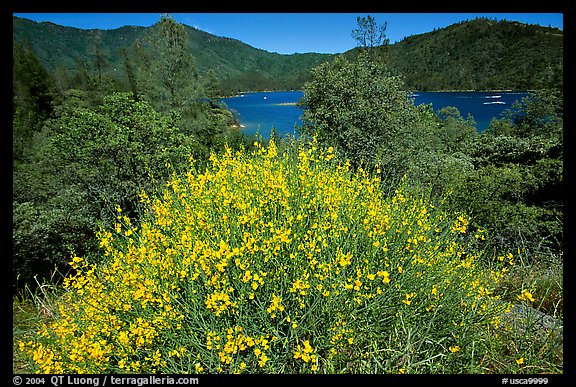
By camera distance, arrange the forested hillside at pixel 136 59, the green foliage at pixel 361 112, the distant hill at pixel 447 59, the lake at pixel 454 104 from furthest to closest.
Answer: the forested hillside at pixel 136 59 < the lake at pixel 454 104 < the distant hill at pixel 447 59 < the green foliage at pixel 361 112

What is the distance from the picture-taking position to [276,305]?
169 centimetres

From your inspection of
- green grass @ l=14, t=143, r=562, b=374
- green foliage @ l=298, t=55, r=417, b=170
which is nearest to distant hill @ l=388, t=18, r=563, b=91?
green foliage @ l=298, t=55, r=417, b=170

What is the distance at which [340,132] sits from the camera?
9.59 meters

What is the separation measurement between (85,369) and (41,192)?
7.42 metres

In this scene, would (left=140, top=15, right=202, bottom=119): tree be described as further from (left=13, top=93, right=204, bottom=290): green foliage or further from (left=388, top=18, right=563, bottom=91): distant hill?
(left=388, top=18, right=563, bottom=91): distant hill

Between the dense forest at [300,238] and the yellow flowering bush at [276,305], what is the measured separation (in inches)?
0.7

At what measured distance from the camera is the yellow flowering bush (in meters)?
1.78

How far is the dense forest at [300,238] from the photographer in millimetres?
1851

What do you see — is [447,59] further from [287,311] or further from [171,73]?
[287,311]

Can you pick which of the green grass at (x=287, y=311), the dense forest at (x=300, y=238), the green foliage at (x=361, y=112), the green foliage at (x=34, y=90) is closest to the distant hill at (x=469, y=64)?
the dense forest at (x=300, y=238)

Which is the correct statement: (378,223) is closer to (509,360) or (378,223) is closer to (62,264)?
(509,360)

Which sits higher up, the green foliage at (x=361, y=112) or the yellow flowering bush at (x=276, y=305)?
the green foliage at (x=361, y=112)

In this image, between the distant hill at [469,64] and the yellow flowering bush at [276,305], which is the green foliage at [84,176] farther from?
the distant hill at [469,64]
